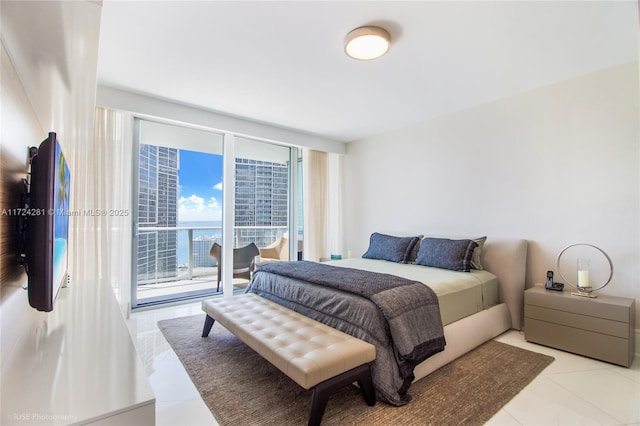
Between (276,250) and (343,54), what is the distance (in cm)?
332

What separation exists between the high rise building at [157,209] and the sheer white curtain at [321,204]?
6.58ft

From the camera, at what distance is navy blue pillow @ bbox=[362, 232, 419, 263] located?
3.70m

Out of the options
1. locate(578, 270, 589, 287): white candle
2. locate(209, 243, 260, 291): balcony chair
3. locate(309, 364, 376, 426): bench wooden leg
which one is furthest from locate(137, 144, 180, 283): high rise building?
locate(578, 270, 589, 287): white candle

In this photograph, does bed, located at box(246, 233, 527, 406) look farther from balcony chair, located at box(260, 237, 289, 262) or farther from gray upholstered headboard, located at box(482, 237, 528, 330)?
balcony chair, located at box(260, 237, 289, 262)

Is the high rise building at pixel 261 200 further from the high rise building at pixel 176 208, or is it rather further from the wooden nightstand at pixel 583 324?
the wooden nightstand at pixel 583 324

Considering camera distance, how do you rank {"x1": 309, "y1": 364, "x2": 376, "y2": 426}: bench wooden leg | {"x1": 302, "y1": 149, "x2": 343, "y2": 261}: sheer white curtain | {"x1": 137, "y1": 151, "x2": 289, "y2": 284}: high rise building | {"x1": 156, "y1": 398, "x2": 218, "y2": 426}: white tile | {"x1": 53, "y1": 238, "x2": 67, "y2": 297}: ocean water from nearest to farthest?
1. {"x1": 53, "y1": 238, "x2": 67, "y2": 297}: ocean water
2. {"x1": 309, "y1": 364, "x2": 376, "y2": 426}: bench wooden leg
3. {"x1": 156, "y1": 398, "x2": 218, "y2": 426}: white tile
4. {"x1": 137, "y1": 151, "x2": 289, "y2": 284}: high rise building
5. {"x1": 302, "y1": 149, "x2": 343, "y2": 261}: sheer white curtain

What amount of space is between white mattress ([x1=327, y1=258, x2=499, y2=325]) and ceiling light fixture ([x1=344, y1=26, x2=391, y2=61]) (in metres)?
1.90

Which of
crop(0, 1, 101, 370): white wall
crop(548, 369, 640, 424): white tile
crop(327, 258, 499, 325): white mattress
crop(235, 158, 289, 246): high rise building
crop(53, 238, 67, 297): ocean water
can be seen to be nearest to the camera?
crop(0, 1, 101, 370): white wall

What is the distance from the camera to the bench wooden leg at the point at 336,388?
5.14ft

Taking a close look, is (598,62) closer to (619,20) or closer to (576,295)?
(619,20)

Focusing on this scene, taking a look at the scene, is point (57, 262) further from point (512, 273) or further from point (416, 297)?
point (512, 273)

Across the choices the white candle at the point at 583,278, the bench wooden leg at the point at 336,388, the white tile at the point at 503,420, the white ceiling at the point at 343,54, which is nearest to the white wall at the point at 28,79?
the white ceiling at the point at 343,54

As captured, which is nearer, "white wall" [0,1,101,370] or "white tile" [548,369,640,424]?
"white wall" [0,1,101,370]

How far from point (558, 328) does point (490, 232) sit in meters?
1.17
